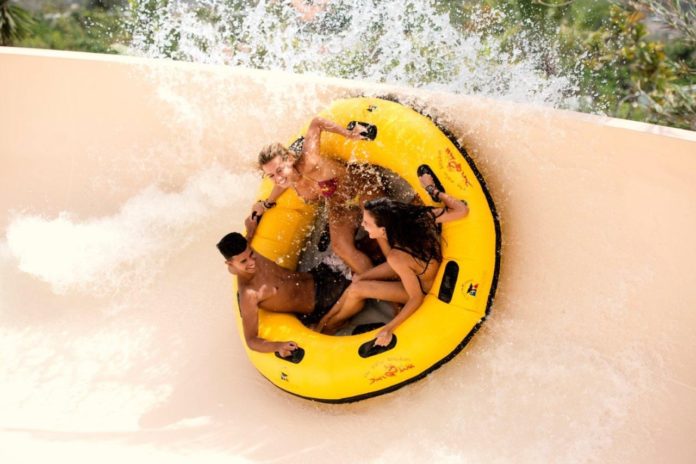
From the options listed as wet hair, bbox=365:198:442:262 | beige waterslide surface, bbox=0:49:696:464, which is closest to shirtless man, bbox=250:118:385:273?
wet hair, bbox=365:198:442:262

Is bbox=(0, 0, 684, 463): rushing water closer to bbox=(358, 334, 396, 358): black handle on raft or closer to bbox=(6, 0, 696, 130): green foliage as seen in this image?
bbox=(6, 0, 696, 130): green foliage

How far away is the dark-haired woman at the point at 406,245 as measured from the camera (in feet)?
9.56

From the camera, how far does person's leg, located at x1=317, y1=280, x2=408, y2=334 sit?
3.13 metres

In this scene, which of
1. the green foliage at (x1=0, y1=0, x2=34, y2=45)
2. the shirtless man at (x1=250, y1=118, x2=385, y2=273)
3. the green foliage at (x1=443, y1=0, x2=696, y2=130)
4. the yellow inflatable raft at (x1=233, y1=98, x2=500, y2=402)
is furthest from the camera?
→ the green foliage at (x1=0, y1=0, x2=34, y2=45)

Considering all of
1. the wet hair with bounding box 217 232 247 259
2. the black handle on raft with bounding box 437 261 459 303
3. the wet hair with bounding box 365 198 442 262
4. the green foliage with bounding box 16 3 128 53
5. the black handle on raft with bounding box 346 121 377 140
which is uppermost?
the black handle on raft with bounding box 346 121 377 140

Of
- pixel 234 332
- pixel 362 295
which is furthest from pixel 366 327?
pixel 234 332

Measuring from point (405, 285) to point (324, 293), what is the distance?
0.51m

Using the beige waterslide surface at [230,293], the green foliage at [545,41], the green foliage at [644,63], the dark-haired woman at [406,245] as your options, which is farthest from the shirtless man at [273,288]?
the green foliage at [644,63]

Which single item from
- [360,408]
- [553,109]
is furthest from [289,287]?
[553,109]

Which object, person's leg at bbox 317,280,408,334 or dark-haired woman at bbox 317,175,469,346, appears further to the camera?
person's leg at bbox 317,280,408,334

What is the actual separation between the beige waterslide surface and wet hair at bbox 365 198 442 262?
395mm

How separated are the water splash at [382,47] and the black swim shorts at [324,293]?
1.11m

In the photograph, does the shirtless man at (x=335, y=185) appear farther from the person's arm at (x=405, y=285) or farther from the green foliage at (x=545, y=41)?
the green foliage at (x=545, y=41)

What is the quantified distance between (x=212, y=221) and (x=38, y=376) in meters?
1.25
